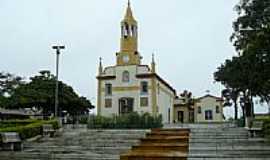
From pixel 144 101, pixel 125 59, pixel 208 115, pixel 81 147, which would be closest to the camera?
pixel 81 147

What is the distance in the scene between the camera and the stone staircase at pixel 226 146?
1248 centimetres

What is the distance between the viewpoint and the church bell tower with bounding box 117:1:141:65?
42125 millimetres

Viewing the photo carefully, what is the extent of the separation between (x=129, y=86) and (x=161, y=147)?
85.5 feet

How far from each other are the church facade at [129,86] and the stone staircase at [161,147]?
69.2 feet

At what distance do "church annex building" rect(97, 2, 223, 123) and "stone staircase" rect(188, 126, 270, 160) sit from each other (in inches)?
842

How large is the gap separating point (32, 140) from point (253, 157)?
32.2ft

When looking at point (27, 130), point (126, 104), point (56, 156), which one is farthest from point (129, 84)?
point (56, 156)

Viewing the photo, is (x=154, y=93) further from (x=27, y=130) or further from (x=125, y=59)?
(x=27, y=130)

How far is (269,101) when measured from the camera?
50.4ft

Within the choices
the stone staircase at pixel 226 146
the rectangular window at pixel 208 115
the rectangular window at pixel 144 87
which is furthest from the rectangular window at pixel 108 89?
the stone staircase at pixel 226 146

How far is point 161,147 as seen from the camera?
47.4 ft

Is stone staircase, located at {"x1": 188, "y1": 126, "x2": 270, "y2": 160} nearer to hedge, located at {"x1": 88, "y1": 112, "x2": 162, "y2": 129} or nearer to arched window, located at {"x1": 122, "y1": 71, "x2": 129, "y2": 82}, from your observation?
hedge, located at {"x1": 88, "y1": 112, "x2": 162, "y2": 129}

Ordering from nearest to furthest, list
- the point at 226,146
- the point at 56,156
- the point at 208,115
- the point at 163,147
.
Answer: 1. the point at 56,156
2. the point at 226,146
3. the point at 163,147
4. the point at 208,115

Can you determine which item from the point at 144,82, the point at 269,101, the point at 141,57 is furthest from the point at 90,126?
the point at 141,57
